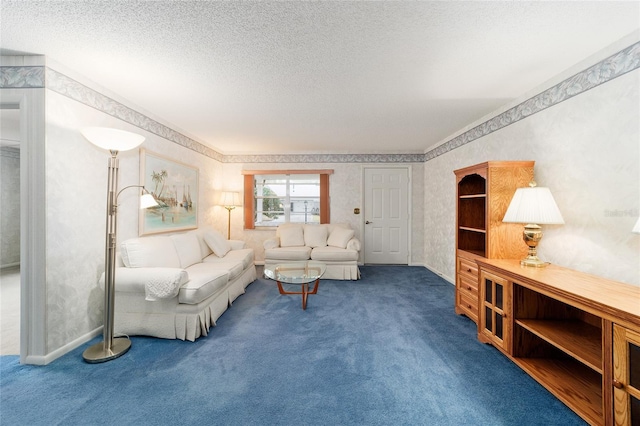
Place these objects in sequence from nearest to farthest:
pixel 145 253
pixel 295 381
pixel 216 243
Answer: pixel 295 381
pixel 145 253
pixel 216 243

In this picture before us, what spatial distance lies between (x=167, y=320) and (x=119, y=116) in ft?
7.04

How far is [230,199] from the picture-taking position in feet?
16.3

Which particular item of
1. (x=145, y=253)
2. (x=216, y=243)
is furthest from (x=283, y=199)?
(x=145, y=253)

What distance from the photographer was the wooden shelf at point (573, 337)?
4.72 feet

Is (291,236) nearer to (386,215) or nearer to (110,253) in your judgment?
(386,215)

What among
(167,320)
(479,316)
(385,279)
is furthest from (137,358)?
(385,279)

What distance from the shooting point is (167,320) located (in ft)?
7.50

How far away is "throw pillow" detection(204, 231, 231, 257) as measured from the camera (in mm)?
3742

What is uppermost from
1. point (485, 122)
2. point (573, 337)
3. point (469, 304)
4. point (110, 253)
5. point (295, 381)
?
point (485, 122)

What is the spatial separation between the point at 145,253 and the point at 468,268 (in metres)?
3.36

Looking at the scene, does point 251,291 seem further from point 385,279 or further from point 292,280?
point 385,279

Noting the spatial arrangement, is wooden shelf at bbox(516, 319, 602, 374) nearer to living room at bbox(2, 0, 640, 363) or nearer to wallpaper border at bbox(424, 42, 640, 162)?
living room at bbox(2, 0, 640, 363)

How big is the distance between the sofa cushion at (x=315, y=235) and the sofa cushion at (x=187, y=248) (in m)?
1.94

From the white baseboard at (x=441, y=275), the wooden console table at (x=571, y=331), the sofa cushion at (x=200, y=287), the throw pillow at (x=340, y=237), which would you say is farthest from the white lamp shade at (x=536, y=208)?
the throw pillow at (x=340, y=237)
